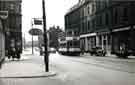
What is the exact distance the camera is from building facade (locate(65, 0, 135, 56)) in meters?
49.2

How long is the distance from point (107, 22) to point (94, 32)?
8137 millimetres

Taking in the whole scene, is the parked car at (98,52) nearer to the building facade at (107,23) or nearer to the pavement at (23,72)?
the building facade at (107,23)

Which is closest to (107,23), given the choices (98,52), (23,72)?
(98,52)

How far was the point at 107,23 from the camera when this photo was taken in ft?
188

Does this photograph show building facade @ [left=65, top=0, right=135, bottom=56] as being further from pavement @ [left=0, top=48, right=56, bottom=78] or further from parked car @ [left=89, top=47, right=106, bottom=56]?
pavement @ [left=0, top=48, right=56, bottom=78]

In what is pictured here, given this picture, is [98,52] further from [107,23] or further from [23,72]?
[23,72]

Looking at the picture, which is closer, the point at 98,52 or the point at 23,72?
the point at 23,72

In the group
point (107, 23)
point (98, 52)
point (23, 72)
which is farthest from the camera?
point (107, 23)

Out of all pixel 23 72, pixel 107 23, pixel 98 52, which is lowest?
pixel 23 72

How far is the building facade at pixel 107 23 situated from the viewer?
49.2m

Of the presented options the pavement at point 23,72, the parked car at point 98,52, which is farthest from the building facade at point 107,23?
the pavement at point 23,72

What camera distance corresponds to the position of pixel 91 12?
225 feet

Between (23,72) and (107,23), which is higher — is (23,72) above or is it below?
below

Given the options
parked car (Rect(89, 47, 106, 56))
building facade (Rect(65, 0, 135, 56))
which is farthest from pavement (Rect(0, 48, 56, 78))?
parked car (Rect(89, 47, 106, 56))
